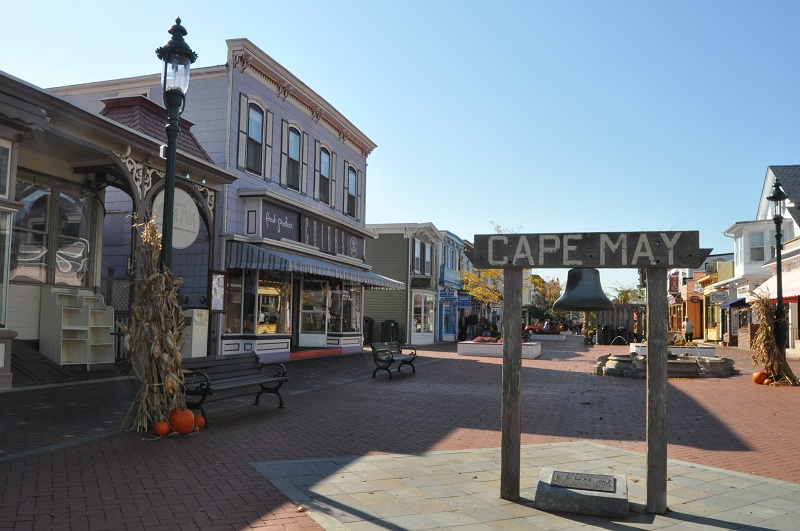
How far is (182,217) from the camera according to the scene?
1397 cm

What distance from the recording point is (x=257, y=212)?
18.0m

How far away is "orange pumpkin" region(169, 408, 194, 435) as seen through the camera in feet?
24.5

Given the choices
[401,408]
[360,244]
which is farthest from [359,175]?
[401,408]

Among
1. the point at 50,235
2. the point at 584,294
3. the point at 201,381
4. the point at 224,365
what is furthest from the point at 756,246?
the point at 201,381

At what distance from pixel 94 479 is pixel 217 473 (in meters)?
1.02

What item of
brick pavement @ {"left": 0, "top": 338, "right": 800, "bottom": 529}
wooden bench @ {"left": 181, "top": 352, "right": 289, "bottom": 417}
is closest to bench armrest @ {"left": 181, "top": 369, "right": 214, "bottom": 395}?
wooden bench @ {"left": 181, "top": 352, "right": 289, "bottom": 417}

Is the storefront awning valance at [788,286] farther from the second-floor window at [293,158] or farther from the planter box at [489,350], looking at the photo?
the second-floor window at [293,158]

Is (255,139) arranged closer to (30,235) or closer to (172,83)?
(30,235)

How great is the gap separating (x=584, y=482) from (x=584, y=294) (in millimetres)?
3713

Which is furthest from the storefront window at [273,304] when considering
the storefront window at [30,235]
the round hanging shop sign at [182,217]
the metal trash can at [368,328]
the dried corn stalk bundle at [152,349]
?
the dried corn stalk bundle at [152,349]

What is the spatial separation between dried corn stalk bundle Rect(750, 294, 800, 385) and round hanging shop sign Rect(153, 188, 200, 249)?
12.6 m

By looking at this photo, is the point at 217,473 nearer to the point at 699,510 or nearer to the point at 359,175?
the point at 699,510

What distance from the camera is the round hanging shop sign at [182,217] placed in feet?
44.6

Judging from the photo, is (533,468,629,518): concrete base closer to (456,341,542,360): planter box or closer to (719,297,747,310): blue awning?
(456,341,542,360): planter box
